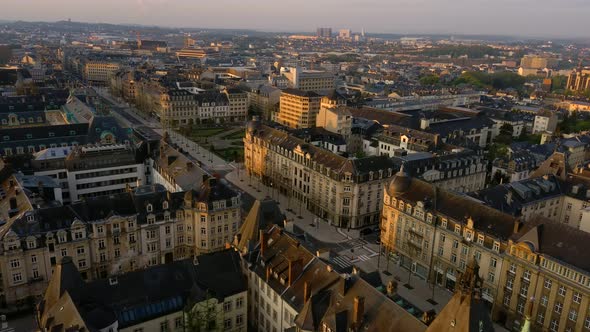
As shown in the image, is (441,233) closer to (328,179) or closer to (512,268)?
(512,268)

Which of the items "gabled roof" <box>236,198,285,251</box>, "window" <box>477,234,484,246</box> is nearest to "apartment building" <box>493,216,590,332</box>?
"window" <box>477,234,484,246</box>

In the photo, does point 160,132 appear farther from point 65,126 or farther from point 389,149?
point 389,149

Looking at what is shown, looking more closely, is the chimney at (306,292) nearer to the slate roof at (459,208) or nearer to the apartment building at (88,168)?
the slate roof at (459,208)

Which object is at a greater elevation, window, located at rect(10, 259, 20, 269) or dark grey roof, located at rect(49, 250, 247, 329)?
dark grey roof, located at rect(49, 250, 247, 329)

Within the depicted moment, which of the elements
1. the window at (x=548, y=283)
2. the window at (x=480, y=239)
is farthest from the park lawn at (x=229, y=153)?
the window at (x=548, y=283)

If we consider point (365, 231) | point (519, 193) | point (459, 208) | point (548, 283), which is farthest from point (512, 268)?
point (365, 231)

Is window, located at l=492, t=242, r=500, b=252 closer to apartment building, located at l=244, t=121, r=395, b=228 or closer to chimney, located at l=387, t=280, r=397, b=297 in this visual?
chimney, located at l=387, t=280, r=397, b=297
